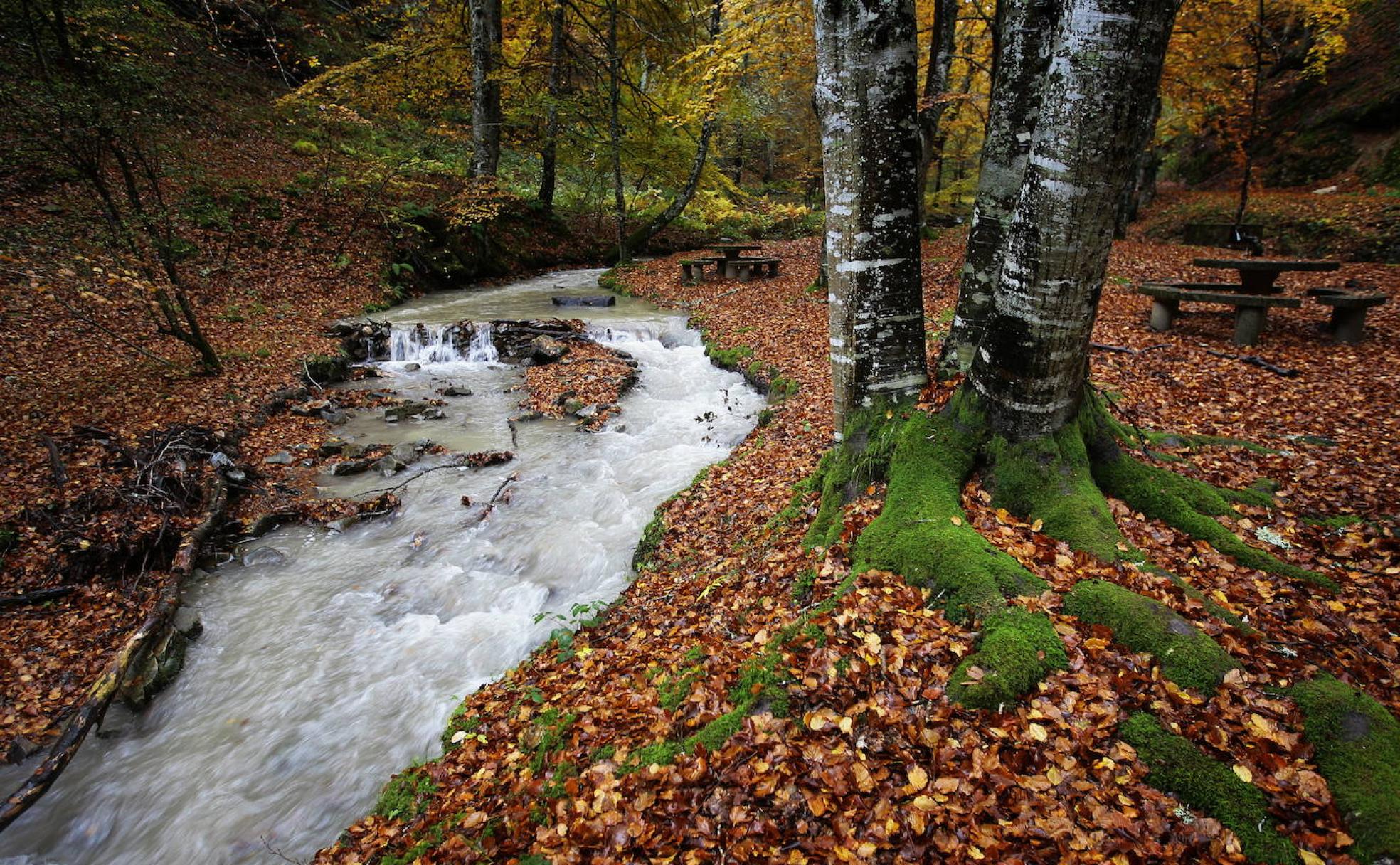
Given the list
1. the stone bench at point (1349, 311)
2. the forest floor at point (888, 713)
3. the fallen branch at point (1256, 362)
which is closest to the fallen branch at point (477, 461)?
the forest floor at point (888, 713)

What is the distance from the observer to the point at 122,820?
4.20 meters

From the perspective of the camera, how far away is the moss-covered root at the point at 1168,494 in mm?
3637

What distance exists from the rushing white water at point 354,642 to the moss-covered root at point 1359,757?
5005 mm

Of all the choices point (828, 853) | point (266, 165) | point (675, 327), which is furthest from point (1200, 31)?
point (266, 165)

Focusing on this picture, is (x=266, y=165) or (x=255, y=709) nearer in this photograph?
(x=255, y=709)

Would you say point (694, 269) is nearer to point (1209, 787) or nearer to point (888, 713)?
point (888, 713)

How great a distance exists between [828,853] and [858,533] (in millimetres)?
2002

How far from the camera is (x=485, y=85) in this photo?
1719 centimetres

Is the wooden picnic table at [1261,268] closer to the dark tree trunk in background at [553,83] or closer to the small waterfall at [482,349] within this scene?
the small waterfall at [482,349]

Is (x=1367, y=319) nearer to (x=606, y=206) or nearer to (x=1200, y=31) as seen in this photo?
(x=1200, y=31)

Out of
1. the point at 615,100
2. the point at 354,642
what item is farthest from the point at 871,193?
the point at 615,100

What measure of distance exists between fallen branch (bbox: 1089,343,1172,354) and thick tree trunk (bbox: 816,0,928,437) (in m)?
5.59

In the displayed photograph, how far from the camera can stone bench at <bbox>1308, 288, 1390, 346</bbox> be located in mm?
7654

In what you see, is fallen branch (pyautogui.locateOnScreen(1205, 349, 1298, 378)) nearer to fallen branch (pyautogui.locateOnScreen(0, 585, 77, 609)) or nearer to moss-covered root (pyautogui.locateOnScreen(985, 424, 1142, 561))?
moss-covered root (pyautogui.locateOnScreen(985, 424, 1142, 561))
